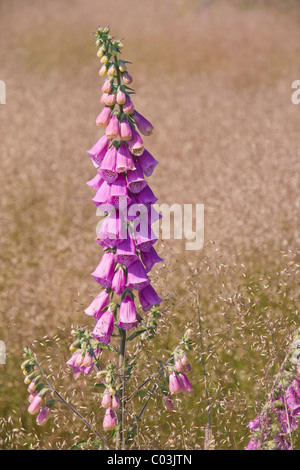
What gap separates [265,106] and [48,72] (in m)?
7.43

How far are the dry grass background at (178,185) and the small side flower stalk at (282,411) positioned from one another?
146 mm

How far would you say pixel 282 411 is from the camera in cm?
302

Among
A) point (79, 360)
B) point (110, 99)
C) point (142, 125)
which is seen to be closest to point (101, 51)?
point (110, 99)

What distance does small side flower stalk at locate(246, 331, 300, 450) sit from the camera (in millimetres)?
2799

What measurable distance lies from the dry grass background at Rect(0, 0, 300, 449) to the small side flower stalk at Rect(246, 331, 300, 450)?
0.15 metres

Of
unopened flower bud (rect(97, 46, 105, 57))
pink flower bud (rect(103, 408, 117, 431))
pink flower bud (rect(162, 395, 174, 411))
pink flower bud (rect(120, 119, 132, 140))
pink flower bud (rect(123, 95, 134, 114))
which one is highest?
unopened flower bud (rect(97, 46, 105, 57))

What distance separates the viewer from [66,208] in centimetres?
725

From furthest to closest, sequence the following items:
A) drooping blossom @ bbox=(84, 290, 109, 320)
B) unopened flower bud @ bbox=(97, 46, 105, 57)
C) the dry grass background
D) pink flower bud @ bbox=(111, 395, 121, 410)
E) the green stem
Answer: the dry grass background → drooping blossom @ bbox=(84, 290, 109, 320) → the green stem → pink flower bud @ bbox=(111, 395, 121, 410) → unopened flower bud @ bbox=(97, 46, 105, 57)

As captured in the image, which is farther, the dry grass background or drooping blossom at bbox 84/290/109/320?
the dry grass background

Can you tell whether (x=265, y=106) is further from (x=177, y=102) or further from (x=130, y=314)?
(x=130, y=314)

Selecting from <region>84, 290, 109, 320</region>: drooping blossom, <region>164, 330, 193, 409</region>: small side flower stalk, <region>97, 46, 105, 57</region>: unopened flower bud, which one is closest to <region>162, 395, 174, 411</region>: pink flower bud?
<region>164, 330, 193, 409</region>: small side flower stalk

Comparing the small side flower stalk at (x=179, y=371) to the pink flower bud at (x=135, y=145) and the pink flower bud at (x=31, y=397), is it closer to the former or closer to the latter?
the pink flower bud at (x=31, y=397)

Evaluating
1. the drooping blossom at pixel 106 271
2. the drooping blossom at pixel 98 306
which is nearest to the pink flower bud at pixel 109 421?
the drooping blossom at pixel 98 306

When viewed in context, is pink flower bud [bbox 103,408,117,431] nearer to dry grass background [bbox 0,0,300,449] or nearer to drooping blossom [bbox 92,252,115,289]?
dry grass background [bbox 0,0,300,449]
